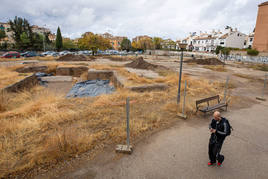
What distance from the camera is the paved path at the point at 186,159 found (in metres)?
3.43

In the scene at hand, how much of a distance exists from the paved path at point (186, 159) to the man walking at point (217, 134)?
240 mm

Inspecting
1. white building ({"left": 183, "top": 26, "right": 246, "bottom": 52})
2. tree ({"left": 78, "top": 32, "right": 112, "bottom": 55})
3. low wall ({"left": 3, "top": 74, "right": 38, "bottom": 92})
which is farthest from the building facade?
low wall ({"left": 3, "top": 74, "right": 38, "bottom": 92})

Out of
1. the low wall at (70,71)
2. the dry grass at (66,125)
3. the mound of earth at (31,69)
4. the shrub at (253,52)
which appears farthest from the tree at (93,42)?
the shrub at (253,52)

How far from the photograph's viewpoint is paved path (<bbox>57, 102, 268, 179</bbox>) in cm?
343

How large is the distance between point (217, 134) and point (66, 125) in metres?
4.65

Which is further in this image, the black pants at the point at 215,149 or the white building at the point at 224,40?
the white building at the point at 224,40

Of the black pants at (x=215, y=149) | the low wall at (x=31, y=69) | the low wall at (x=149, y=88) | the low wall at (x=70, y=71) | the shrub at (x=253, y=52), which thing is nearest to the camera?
the black pants at (x=215, y=149)

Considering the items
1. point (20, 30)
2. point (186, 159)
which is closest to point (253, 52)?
point (186, 159)

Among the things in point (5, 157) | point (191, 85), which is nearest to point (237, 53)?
point (191, 85)

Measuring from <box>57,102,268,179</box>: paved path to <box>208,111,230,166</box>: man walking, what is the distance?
240 mm

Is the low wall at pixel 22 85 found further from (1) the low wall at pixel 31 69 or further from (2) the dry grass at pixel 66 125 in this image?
(1) the low wall at pixel 31 69

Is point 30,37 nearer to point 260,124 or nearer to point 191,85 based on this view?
point 191,85

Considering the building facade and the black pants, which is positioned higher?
the building facade

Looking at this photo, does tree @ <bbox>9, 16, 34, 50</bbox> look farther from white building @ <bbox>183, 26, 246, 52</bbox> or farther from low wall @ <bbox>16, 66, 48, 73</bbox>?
white building @ <bbox>183, 26, 246, 52</bbox>
